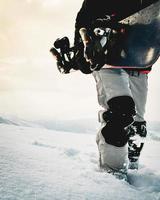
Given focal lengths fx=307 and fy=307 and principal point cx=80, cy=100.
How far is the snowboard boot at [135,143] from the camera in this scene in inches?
99.4

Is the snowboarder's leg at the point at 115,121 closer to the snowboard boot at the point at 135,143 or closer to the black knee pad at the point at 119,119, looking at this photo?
the black knee pad at the point at 119,119

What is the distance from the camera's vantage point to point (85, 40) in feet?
6.31

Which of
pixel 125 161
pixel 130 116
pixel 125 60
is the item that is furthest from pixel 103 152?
pixel 125 60

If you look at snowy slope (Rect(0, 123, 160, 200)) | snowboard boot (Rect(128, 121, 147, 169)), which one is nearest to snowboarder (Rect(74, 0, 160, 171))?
snowy slope (Rect(0, 123, 160, 200))

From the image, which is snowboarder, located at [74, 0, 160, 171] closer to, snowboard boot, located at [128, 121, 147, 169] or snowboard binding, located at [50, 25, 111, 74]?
snowboard binding, located at [50, 25, 111, 74]

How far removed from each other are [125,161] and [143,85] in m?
0.93

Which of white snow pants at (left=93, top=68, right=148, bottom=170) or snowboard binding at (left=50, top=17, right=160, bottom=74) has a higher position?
snowboard binding at (left=50, top=17, right=160, bottom=74)

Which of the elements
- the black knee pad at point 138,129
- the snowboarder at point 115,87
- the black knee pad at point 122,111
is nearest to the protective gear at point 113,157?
the snowboarder at point 115,87

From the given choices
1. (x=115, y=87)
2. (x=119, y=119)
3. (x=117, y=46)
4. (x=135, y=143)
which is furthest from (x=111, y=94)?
(x=135, y=143)

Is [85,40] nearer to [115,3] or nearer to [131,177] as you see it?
[115,3]

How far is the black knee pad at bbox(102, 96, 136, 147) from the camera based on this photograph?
1956 millimetres

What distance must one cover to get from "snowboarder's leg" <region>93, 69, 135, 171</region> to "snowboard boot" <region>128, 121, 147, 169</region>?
1.71 ft

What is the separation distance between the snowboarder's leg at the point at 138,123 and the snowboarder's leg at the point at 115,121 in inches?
20.1

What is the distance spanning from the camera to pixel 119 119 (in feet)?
6.45
